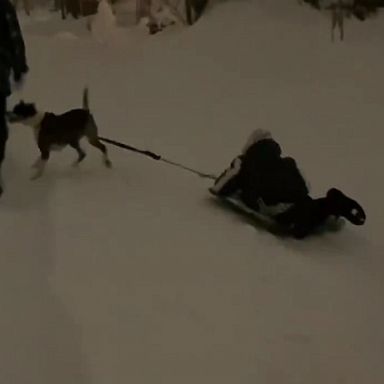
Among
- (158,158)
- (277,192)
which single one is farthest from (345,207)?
(158,158)

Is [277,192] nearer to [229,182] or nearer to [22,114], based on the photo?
[229,182]

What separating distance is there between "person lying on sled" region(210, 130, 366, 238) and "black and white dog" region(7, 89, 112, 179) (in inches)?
8.7

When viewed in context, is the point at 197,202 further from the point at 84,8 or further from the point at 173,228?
the point at 84,8

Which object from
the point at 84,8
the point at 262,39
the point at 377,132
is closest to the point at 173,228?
the point at 377,132

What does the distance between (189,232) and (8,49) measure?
374 mm

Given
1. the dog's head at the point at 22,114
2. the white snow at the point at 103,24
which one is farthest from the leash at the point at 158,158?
the white snow at the point at 103,24

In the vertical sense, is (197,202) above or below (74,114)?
below

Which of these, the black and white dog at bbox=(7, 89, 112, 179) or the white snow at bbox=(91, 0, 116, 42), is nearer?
the black and white dog at bbox=(7, 89, 112, 179)

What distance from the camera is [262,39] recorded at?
7.32 ft

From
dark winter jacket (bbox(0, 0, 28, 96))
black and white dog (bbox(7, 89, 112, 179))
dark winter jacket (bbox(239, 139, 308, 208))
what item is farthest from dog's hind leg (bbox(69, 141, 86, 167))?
dark winter jacket (bbox(239, 139, 308, 208))

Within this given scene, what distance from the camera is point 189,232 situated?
59.5 inches

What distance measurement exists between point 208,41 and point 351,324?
1035 millimetres

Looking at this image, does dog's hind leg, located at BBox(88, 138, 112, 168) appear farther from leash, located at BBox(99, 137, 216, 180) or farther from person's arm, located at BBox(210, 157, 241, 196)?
person's arm, located at BBox(210, 157, 241, 196)

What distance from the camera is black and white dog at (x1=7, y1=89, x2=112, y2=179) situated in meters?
1.61
